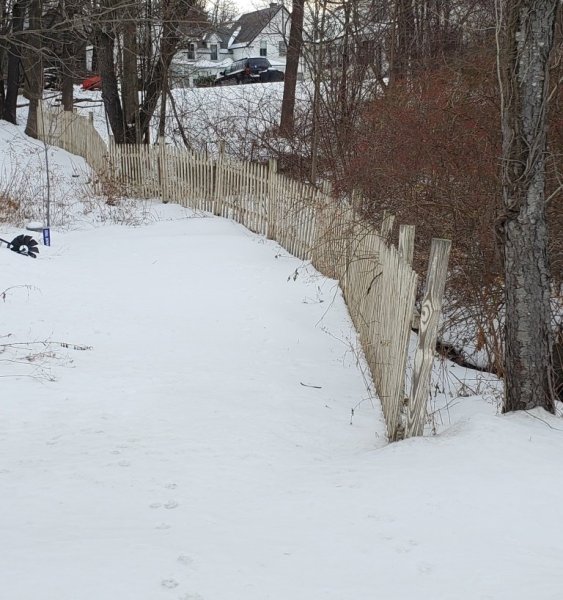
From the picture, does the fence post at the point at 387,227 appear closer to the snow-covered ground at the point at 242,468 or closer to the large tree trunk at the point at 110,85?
the snow-covered ground at the point at 242,468

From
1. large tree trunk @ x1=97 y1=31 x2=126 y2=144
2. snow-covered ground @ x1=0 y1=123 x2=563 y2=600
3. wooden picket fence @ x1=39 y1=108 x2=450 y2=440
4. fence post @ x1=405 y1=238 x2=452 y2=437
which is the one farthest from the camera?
large tree trunk @ x1=97 y1=31 x2=126 y2=144

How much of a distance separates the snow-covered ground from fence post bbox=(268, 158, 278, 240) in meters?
4.57

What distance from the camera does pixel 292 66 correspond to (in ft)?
72.8

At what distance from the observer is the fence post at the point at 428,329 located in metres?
4.27

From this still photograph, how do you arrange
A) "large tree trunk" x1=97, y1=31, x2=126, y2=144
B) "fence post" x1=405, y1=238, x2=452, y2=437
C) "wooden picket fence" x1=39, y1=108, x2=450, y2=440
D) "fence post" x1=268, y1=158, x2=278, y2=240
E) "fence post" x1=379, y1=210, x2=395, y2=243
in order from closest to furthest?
1. "fence post" x1=405, y1=238, x2=452, y2=437
2. "wooden picket fence" x1=39, y1=108, x2=450, y2=440
3. "fence post" x1=379, y1=210, x2=395, y2=243
4. "fence post" x1=268, y1=158, x2=278, y2=240
5. "large tree trunk" x1=97, y1=31, x2=126, y2=144

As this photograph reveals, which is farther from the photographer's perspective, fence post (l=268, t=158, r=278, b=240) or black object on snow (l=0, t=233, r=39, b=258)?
fence post (l=268, t=158, r=278, b=240)

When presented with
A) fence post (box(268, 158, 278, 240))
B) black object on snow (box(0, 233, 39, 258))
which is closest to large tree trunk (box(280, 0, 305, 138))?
fence post (box(268, 158, 278, 240))

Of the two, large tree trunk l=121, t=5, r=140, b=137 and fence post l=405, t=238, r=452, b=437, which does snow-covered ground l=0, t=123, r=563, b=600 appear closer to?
fence post l=405, t=238, r=452, b=437

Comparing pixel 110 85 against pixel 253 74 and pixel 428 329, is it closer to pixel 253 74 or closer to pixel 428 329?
pixel 428 329

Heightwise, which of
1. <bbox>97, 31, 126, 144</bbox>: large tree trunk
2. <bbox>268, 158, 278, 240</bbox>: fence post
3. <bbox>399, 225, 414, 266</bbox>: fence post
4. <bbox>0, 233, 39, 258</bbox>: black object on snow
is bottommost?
<bbox>0, 233, 39, 258</bbox>: black object on snow

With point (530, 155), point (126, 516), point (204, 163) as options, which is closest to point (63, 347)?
point (126, 516)

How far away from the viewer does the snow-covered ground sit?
2879 millimetres

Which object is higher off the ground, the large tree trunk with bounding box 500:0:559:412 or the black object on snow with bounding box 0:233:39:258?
the large tree trunk with bounding box 500:0:559:412

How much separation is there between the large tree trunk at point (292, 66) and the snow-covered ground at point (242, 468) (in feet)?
33.3
